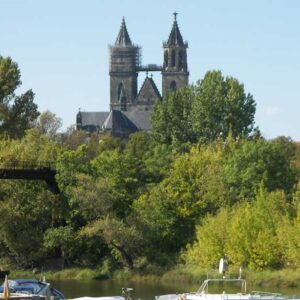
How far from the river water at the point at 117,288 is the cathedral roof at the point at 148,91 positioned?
434 feet

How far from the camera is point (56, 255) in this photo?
6756 cm

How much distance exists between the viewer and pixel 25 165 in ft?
226

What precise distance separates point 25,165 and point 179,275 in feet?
42.9

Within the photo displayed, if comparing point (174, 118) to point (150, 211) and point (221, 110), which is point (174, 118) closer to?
point (221, 110)

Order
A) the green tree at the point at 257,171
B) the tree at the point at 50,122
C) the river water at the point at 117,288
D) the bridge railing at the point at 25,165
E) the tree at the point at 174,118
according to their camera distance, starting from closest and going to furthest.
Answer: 1. the river water at the point at 117,288
2. the bridge railing at the point at 25,165
3. the green tree at the point at 257,171
4. the tree at the point at 174,118
5. the tree at the point at 50,122

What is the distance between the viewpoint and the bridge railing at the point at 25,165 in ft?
224

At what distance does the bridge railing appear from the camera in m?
68.2

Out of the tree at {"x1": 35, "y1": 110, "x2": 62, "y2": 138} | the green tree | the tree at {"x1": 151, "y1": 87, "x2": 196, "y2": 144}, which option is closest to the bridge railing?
the green tree

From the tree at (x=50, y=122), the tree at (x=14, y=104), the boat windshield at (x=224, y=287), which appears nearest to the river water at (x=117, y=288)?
the boat windshield at (x=224, y=287)

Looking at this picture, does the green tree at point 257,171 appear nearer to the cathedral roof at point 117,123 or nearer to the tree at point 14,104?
the tree at point 14,104

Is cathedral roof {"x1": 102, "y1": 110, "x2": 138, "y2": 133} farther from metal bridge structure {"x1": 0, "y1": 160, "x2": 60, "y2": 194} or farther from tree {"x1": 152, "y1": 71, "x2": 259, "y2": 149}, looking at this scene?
metal bridge structure {"x1": 0, "y1": 160, "x2": 60, "y2": 194}

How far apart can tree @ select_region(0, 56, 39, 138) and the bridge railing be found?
1288 centimetres

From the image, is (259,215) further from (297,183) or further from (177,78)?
(177,78)

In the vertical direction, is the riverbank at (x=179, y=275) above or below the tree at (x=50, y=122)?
below
